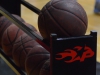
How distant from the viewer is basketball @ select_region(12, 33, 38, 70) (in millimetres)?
1774

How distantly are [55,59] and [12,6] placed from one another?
1.29 m

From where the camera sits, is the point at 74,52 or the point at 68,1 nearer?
the point at 74,52

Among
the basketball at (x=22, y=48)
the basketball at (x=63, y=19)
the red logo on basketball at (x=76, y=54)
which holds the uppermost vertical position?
the basketball at (x=63, y=19)

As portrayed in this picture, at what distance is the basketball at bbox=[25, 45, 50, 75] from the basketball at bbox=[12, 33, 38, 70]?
17 centimetres

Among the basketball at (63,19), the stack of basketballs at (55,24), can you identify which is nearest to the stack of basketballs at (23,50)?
the stack of basketballs at (55,24)

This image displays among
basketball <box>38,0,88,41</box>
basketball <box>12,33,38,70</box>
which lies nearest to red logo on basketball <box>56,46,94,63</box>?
basketball <box>38,0,88,41</box>

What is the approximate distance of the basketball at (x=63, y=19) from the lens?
1.36 metres

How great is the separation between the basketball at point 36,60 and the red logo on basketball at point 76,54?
0.27 metres

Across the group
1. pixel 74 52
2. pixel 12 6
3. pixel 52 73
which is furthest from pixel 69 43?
pixel 12 6

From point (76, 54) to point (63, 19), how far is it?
0.20m

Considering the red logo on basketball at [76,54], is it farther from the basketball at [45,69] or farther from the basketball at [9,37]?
the basketball at [9,37]

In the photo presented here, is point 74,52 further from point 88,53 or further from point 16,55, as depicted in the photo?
point 16,55

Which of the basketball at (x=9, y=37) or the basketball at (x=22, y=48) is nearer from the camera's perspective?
the basketball at (x=22, y=48)

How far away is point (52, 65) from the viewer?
1281mm
